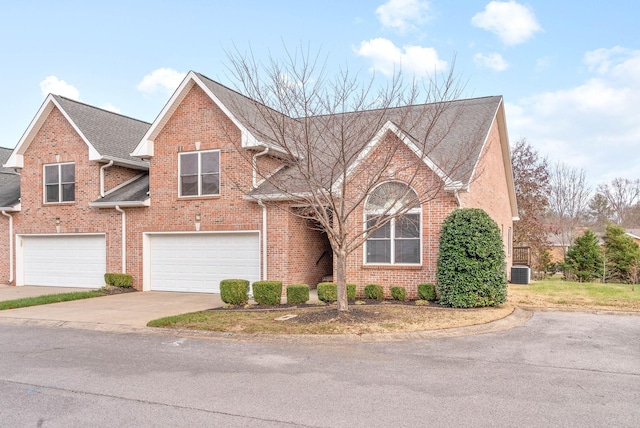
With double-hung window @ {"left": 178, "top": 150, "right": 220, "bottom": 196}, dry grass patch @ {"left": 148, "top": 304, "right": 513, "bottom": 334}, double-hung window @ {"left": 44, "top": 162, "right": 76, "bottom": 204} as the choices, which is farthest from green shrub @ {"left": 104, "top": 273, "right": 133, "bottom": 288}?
dry grass patch @ {"left": 148, "top": 304, "right": 513, "bottom": 334}

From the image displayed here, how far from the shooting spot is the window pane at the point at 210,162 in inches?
689

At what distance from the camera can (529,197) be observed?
30.4 m

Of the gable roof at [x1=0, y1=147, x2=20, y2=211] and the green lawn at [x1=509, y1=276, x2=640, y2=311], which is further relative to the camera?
the gable roof at [x1=0, y1=147, x2=20, y2=211]

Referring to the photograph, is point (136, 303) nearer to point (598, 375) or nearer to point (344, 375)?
point (344, 375)

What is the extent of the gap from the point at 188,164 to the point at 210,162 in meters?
0.87

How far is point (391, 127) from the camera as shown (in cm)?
1406

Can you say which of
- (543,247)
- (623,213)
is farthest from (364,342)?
(623,213)

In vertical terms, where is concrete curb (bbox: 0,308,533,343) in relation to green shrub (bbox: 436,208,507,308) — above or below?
below

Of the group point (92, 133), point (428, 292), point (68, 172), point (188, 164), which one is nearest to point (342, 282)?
point (428, 292)

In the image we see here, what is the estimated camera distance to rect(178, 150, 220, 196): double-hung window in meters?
17.5

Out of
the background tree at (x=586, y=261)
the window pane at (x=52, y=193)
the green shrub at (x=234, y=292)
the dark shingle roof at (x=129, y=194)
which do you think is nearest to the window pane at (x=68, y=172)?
the window pane at (x=52, y=193)

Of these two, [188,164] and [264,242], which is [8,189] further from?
[264,242]

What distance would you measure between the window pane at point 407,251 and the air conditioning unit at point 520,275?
27.0 ft

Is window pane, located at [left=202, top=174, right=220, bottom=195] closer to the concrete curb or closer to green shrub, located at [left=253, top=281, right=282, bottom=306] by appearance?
green shrub, located at [left=253, top=281, right=282, bottom=306]
